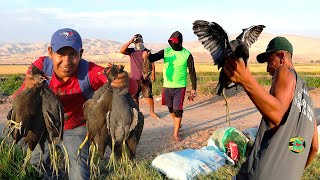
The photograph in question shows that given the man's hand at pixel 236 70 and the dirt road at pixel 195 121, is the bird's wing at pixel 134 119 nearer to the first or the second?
the man's hand at pixel 236 70

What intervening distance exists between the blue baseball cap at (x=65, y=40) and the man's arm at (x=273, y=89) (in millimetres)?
1480

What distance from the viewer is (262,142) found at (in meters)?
3.11

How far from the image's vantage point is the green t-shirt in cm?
771

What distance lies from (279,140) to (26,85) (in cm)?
190

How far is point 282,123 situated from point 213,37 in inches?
40.8

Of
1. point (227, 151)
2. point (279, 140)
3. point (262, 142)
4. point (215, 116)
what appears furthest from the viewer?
point (215, 116)

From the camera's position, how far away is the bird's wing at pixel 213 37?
2111 millimetres

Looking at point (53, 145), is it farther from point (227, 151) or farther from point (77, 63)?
point (227, 151)

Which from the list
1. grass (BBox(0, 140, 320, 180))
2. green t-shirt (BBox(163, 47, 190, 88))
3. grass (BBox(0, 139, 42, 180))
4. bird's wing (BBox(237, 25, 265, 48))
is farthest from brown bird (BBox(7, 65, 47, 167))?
green t-shirt (BBox(163, 47, 190, 88))

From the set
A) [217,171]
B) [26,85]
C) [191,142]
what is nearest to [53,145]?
[26,85]

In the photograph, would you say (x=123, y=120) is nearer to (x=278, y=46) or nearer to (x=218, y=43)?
(x=218, y=43)

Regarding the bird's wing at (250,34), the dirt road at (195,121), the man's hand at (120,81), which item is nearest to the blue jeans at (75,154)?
the man's hand at (120,81)

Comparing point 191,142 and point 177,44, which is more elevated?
point 177,44

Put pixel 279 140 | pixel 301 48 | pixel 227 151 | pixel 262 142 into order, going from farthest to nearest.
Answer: pixel 301 48
pixel 227 151
pixel 262 142
pixel 279 140
